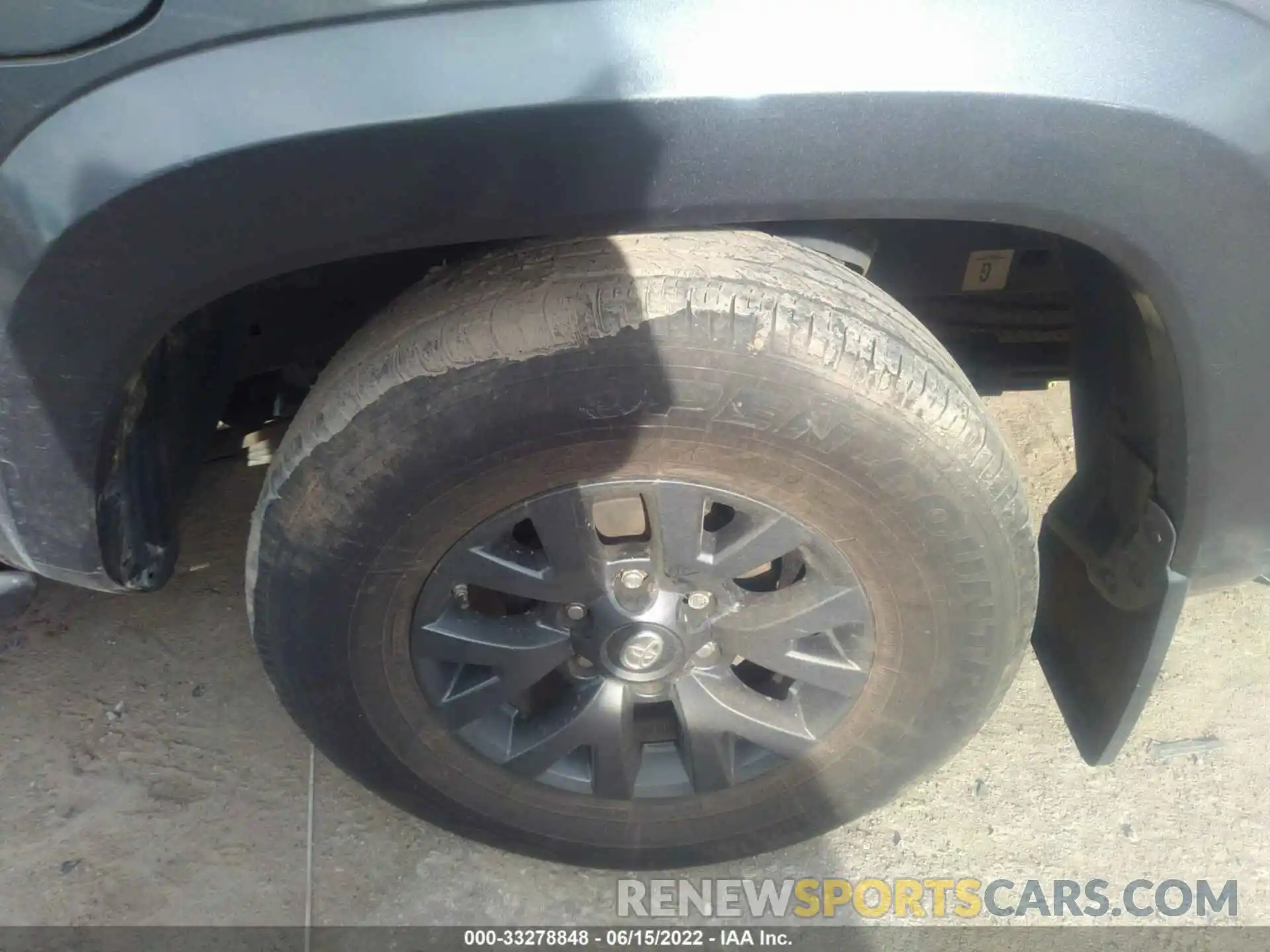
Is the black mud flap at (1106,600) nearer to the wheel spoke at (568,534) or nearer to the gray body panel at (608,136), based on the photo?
the gray body panel at (608,136)

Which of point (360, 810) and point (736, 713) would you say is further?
point (360, 810)

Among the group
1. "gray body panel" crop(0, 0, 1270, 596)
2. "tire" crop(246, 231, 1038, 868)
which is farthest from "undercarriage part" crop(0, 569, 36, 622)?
"gray body panel" crop(0, 0, 1270, 596)

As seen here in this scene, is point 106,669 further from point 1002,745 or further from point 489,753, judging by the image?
point 1002,745

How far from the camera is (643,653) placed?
1.72 m

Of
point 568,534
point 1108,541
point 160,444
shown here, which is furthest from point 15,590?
point 1108,541

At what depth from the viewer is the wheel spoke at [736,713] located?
70.6 inches

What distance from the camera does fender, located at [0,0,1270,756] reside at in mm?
1151

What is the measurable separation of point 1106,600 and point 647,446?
93cm

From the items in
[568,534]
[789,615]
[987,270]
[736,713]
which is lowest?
[736,713]

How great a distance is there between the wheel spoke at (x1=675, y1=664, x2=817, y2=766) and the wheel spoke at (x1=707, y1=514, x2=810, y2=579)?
10.7 inches

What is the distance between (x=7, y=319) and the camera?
1273mm

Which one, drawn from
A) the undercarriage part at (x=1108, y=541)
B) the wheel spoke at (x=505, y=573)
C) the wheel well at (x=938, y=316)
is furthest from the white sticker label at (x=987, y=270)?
the wheel spoke at (x=505, y=573)

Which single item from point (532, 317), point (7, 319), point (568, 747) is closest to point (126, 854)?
point (568, 747)

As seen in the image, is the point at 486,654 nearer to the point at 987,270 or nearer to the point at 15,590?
the point at 15,590
